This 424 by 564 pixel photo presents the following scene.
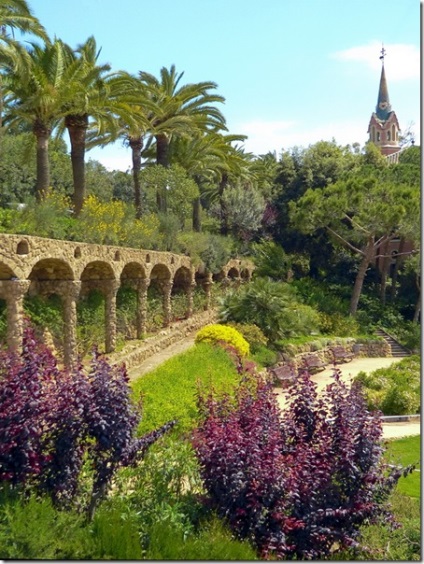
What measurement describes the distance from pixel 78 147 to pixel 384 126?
64862 millimetres

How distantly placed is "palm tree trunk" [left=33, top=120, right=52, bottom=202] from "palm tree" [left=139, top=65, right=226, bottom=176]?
274 inches

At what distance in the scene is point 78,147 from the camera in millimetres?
18688

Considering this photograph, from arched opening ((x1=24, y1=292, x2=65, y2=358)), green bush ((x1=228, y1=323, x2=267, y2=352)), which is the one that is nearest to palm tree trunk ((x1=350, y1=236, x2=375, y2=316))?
green bush ((x1=228, y1=323, x2=267, y2=352))

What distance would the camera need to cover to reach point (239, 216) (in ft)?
114

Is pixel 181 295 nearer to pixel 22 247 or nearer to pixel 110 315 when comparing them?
pixel 110 315

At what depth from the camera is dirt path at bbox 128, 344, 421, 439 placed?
13163 millimetres

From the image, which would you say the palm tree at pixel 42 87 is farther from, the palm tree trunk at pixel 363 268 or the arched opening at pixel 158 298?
the palm tree trunk at pixel 363 268

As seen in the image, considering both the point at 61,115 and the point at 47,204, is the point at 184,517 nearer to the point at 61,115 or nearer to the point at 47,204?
the point at 47,204

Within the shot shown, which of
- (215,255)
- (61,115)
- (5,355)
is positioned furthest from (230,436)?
(215,255)

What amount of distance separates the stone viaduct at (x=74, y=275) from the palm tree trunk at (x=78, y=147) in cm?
268

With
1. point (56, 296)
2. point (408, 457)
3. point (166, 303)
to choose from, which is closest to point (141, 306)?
point (166, 303)

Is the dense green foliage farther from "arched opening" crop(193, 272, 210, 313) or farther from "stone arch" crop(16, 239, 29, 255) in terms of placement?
"arched opening" crop(193, 272, 210, 313)

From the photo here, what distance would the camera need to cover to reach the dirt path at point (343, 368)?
13.2 m

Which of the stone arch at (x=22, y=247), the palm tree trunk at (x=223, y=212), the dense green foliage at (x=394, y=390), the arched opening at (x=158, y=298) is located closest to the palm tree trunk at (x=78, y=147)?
the arched opening at (x=158, y=298)
